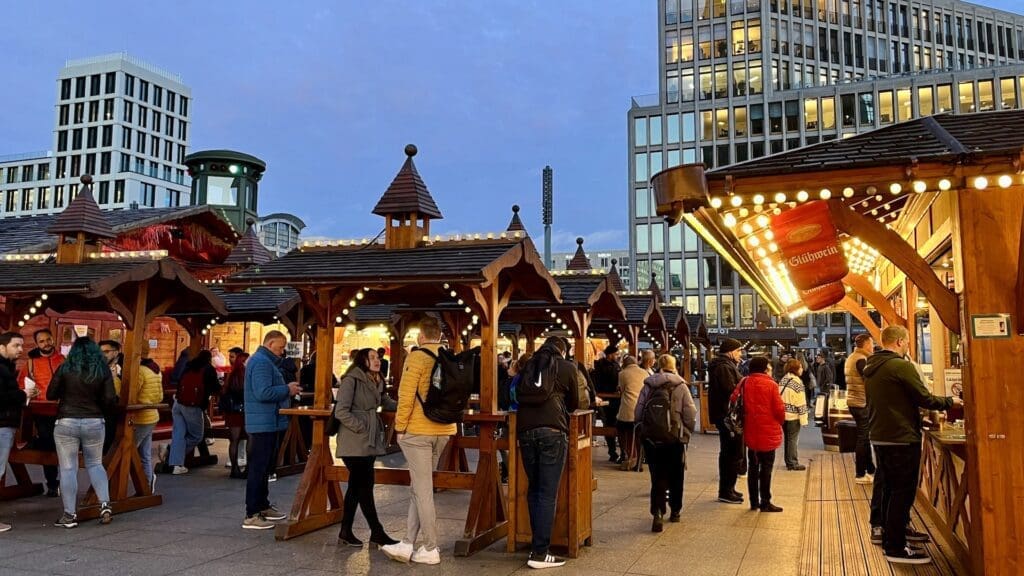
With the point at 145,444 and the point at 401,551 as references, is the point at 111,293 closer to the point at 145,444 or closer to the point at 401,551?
the point at 145,444

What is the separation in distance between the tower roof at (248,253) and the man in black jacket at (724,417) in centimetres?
1241

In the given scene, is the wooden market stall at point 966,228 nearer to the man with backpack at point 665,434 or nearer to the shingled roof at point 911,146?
the shingled roof at point 911,146

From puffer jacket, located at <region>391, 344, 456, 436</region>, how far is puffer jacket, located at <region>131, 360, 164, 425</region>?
398 cm

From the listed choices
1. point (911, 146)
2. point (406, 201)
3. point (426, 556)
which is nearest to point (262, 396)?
point (426, 556)

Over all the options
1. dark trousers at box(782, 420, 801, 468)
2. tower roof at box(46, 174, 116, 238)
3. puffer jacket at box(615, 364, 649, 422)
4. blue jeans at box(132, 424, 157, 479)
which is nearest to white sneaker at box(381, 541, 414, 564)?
blue jeans at box(132, 424, 157, 479)

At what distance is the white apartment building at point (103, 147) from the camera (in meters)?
73.6

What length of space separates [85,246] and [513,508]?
700 cm

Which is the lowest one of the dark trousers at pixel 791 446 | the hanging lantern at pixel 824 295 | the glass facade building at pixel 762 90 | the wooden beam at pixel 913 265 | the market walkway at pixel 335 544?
the market walkway at pixel 335 544

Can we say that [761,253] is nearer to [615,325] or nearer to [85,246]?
[615,325]

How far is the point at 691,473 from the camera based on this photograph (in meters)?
10.7

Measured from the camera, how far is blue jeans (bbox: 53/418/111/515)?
7.18 metres

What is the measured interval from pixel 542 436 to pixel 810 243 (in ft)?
13.7

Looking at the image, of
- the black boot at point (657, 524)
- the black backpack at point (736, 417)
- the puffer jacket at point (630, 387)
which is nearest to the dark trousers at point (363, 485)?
the black boot at point (657, 524)

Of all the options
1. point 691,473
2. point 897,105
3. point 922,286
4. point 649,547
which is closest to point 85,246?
point 649,547
